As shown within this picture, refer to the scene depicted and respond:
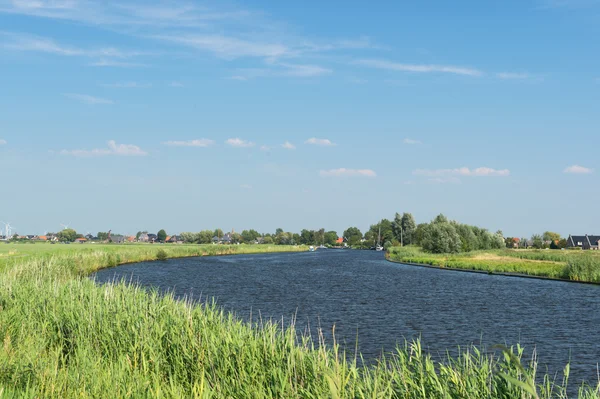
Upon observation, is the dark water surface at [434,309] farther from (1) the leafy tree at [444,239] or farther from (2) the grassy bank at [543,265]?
(1) the leafy tree at [444,239]

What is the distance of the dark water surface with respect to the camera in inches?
918

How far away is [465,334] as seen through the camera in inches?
1011

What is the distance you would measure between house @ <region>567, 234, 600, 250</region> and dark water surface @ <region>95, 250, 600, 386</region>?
127803mm

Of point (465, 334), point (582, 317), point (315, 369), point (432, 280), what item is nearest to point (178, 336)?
point (315, 369)

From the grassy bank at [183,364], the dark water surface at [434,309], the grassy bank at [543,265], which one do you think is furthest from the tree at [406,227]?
the grassy bank at [183,364]

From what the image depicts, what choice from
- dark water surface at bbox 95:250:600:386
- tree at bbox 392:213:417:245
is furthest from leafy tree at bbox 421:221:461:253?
tree at bbox 392:213:417:245

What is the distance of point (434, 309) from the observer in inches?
1367

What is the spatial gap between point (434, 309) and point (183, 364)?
2526 cm

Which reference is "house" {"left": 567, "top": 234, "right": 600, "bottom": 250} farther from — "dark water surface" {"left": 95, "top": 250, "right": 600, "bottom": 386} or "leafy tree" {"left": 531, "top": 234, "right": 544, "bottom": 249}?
"dark water surface" {"left": 95, "top": 250, "right": 600, "bottom": 386}

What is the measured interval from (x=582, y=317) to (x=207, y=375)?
89.1 feet

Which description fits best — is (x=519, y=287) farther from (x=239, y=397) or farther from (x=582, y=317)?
(x=239, y=397)

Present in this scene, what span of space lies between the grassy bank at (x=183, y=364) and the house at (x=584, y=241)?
174826mm

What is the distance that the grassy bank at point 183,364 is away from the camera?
30.3 feet

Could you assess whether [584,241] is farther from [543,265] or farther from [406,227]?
[543,265]
